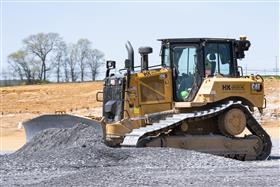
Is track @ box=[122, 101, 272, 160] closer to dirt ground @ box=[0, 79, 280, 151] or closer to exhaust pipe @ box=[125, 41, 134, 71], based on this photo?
exhaust pipe @ box=[125, 41, 134, 71]

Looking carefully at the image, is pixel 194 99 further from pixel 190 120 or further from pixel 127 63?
pixel 127 63

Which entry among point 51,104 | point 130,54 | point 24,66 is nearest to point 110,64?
point 130,54

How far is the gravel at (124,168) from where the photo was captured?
11312 millimetres

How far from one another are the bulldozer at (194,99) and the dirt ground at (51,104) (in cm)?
1225

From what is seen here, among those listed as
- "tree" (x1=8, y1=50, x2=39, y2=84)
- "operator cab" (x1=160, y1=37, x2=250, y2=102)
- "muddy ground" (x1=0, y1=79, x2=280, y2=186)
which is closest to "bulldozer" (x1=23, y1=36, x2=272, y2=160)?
"operator cab" (x1=160, y1=37, x2=250, y2=102)

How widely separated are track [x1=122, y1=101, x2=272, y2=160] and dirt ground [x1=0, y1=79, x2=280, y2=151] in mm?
13009

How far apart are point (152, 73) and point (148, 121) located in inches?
47.1

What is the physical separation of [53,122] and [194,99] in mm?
3771

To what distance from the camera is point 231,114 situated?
1647 centimetres

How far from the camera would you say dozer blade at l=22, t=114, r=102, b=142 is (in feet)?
56.0

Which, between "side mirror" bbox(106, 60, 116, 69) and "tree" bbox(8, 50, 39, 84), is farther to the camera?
"tree" bbox(8, 50, 39, 84)

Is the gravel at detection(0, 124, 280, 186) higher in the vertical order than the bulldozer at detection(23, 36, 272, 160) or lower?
lower

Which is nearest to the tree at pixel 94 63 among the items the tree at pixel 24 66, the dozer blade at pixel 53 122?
the tree at pixel 24 66

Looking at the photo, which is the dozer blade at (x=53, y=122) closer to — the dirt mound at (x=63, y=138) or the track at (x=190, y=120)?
the dirt mound at (x=63, y=138)
